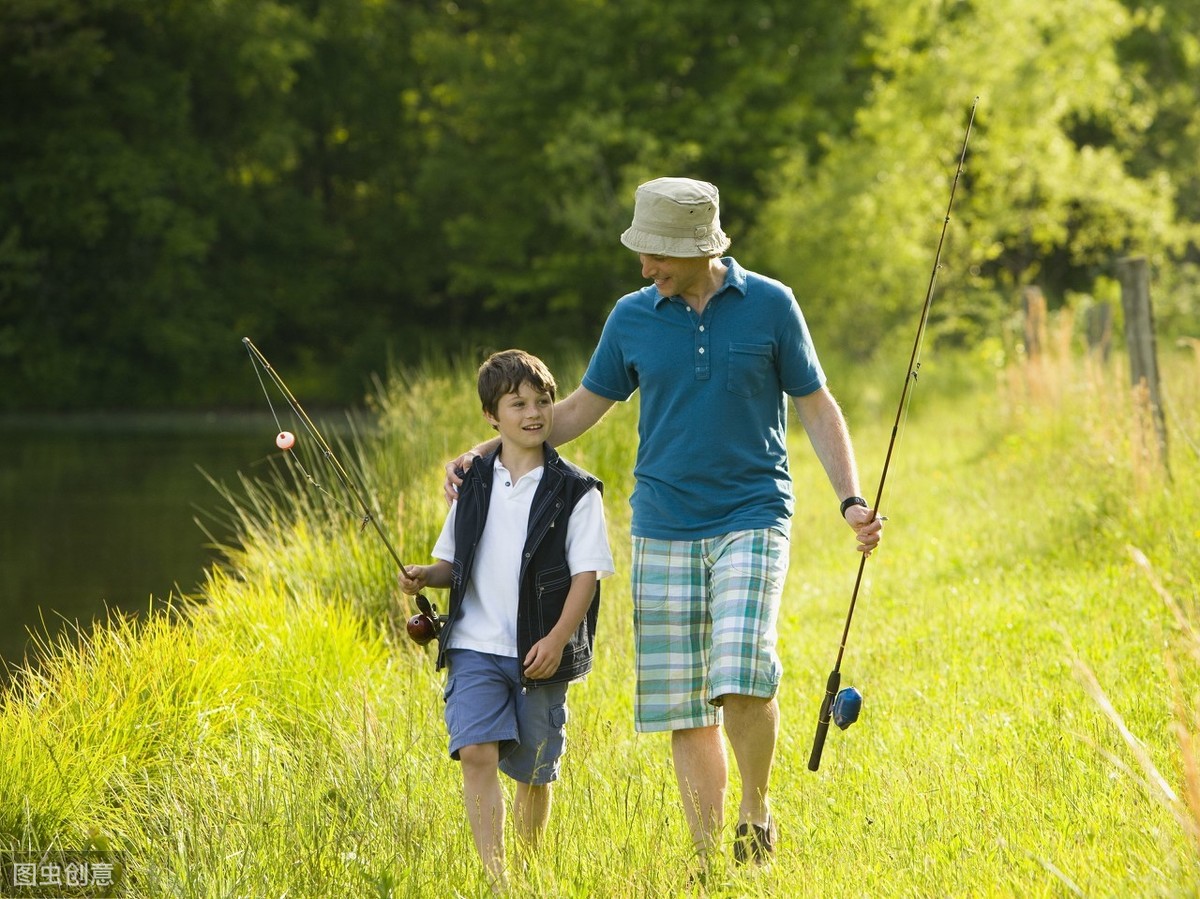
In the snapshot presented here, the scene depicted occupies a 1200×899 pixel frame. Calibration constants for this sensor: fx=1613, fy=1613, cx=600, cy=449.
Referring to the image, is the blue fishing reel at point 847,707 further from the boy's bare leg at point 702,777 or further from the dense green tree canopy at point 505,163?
the dense green tree canopy at point 505,163

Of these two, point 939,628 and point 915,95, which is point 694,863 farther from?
point 915,95

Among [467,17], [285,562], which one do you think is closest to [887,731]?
[285,562]

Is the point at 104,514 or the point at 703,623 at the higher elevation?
the point at 703,623

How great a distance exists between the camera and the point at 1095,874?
3.31 meters

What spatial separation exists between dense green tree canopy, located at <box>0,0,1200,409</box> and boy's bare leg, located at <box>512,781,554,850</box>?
20732 millimetres

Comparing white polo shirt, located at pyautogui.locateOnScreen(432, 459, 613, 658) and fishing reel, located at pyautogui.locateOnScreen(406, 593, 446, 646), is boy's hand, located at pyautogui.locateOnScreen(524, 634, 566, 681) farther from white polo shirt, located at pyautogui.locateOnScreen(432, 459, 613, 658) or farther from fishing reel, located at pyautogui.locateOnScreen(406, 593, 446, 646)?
fishing reel, located at pyautogui.locateOnScreen(406, 593, 446, 646)

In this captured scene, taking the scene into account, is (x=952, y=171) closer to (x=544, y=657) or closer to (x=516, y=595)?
(x=516, y=595)

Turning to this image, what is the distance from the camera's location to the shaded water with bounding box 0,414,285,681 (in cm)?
1060

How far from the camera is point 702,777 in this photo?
4.14 metres

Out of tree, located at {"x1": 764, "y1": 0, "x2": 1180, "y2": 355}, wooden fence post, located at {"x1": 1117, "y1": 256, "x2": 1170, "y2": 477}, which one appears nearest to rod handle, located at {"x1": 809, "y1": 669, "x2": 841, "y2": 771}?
wooden fence post, located at {"x1": 1117, "y1": 256, "x2": 1170, "y2": 477}

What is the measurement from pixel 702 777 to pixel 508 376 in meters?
1.14

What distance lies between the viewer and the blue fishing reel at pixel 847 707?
13.2 ft

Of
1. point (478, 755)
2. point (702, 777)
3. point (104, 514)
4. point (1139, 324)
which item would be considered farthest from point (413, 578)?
point (104, 514)

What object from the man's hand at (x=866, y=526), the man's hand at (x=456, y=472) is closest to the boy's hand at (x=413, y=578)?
the man's hand at (x=456, y=472)
